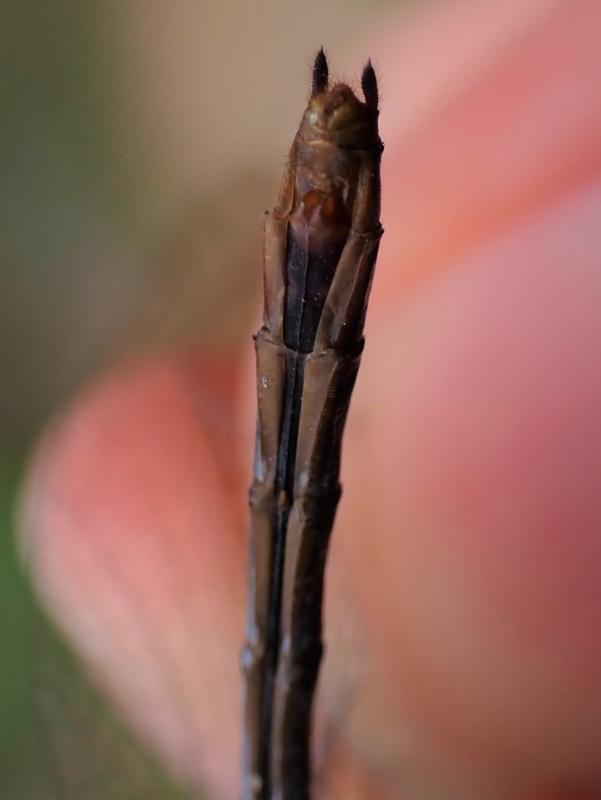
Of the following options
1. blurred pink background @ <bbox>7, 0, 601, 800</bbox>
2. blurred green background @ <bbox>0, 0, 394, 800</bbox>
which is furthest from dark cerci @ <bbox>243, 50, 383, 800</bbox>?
blurred green background @ <bbox>0, 0, 394, 800</bbox>

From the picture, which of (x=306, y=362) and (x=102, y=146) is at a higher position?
(x=102, y=146)

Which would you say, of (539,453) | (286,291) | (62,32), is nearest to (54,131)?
(62,32)

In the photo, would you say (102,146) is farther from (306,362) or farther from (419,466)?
(306,362)

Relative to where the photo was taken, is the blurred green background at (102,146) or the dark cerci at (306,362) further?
the blurred green background at (102,146)

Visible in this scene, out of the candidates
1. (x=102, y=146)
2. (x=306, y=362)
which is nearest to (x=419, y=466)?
(x=306, y=362)

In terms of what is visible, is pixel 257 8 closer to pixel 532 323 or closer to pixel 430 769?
pixel 532 323

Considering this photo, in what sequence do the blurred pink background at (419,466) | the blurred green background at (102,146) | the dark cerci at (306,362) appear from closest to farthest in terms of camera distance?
the dark cerci at (306,362)
the blurred pink background at (419,466)
the blurred green background at (102,146)

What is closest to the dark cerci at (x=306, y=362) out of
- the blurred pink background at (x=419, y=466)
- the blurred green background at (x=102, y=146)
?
the blurred pink background at (x=419, y=466)

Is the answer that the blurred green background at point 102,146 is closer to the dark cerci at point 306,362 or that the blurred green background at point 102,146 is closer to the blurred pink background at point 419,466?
the blurred pink background at point 419,466

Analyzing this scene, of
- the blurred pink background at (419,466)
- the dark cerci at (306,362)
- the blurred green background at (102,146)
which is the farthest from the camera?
the blurred green background at (102,146)
